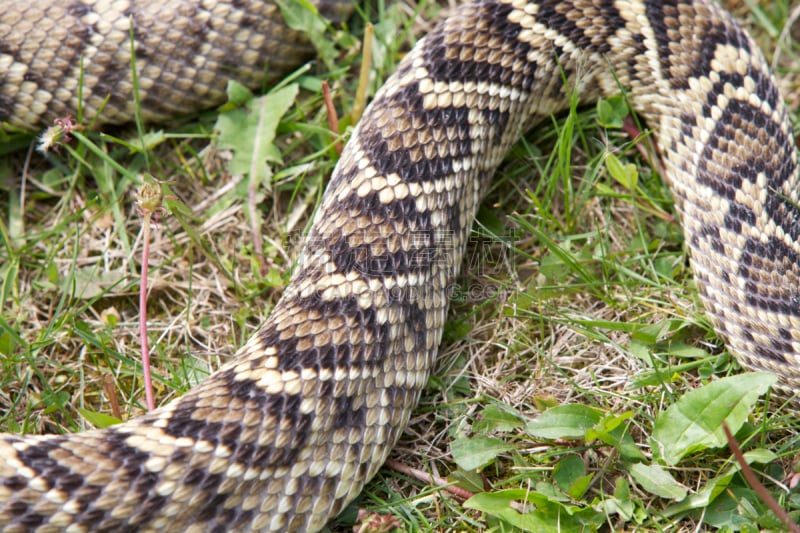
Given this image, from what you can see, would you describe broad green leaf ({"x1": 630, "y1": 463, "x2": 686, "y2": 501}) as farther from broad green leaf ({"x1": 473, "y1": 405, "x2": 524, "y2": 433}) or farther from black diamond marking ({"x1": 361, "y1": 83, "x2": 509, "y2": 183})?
black diamond marking ({"x1": 361, "y1": 83, "x2": 509, "y2": 183})

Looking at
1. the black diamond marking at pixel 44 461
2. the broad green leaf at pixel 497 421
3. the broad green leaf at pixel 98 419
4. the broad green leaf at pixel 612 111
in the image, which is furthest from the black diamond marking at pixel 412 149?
the black diamond marking at pixel 44 461

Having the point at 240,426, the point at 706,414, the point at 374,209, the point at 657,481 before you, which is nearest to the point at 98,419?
the point at 240,426

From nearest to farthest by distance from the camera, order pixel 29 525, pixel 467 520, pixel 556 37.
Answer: pixel 29 525, pixel 467 520, pixel 556 37

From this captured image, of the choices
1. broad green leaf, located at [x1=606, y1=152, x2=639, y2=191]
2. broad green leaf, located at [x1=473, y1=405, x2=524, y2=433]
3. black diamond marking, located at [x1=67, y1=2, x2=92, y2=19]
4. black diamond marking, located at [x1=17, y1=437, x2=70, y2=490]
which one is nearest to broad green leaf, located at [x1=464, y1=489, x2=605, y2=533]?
broad green leaf, located at [x1=473, y1=405, x2=524, y2=433]

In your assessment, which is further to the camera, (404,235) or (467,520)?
(404,235)

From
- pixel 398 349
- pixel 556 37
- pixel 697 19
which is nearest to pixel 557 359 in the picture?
pixel 398 349

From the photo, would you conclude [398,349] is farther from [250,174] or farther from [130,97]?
[130,97]
